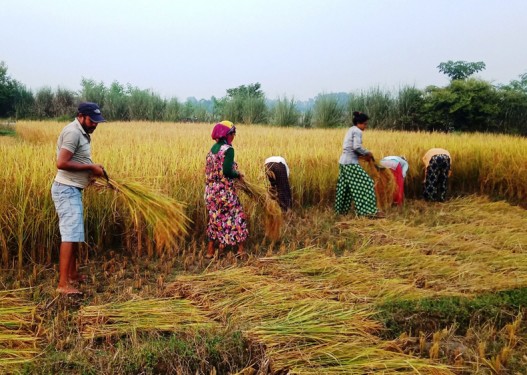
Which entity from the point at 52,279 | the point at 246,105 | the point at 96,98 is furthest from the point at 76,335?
the point at 96,98

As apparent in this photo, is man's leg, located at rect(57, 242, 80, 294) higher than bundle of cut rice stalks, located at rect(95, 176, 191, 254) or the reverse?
the reverse

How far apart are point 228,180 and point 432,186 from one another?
399 cm

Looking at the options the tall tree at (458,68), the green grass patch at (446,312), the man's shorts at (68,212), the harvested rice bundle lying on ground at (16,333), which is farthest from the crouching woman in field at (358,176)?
the tall tree at (458,68)

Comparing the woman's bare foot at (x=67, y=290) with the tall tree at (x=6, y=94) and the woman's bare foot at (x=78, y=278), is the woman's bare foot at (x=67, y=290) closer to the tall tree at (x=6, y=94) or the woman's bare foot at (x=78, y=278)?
the woman's bare foot at (x=78, y=278)

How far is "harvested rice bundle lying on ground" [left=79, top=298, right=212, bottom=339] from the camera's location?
2656mm

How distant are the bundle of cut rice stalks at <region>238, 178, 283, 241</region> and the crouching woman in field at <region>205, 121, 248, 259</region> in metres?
0.14

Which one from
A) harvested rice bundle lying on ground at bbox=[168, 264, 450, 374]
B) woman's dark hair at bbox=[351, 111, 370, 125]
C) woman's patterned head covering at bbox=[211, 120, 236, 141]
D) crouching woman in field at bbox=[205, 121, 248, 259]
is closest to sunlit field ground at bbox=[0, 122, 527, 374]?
harvested rice bundle lying on ground at bbox=[168, 264, 450, 374]

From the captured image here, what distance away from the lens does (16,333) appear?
8.45 ft

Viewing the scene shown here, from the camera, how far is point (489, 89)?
46.6 feet

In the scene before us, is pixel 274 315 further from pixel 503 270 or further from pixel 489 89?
pixel 489 89

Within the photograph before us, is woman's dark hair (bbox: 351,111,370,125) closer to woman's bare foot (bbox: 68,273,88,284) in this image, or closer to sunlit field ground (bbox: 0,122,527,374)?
sunlit field ground (bbox: 0,122,527,374)

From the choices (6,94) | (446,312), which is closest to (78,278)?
(446,312)

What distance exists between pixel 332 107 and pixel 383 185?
10138mm

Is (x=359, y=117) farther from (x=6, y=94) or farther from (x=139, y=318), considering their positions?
(x=6, y=94)
